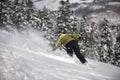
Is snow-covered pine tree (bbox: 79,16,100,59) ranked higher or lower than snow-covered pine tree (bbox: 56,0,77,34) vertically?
lower

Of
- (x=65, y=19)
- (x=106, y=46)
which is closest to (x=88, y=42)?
(x=106, y=46)

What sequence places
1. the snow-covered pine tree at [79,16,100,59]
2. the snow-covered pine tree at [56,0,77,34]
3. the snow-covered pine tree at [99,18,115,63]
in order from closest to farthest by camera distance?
1. the snow-covered pine tree at [56,0,77,34]
2. the snow-covered pine tree at [99,18,115,63]
3. the snow-covered pine tree at [79,16,100,59]

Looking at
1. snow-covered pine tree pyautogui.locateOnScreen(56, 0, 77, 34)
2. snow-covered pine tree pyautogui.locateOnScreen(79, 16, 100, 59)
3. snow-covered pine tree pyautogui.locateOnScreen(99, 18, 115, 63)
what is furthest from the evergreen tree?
snow-covered pine tree pyautogui.locateOnScreen(56, 0, 77, 34)

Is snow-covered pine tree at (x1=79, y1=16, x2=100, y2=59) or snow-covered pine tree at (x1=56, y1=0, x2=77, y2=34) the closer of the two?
snow-covered pine tree at (x1=56, y1=0, x2=77, y2=34)

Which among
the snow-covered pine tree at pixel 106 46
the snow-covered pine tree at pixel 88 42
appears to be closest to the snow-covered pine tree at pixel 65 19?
the snow-covered pine tree at pixel 88 42

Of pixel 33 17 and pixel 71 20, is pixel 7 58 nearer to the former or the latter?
pixel 71 20

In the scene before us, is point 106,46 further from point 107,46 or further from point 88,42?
point 88,42

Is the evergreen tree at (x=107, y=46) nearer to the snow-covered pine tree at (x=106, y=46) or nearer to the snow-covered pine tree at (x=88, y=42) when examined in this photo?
the snow-covered pine tree at (x=106, y=46)

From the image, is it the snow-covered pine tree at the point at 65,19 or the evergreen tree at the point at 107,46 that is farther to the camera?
the evergreen tree at the point at 107,46

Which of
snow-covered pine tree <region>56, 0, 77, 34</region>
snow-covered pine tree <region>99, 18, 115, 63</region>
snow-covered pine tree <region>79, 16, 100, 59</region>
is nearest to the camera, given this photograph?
snow-covered pine tree <region>56, 0, 77, 34</region>

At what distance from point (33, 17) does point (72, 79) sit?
4407 centimetres

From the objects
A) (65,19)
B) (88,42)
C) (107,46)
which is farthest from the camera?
(107,46)

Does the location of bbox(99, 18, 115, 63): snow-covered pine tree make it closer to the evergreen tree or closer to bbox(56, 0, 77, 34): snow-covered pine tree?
the evergreen tree

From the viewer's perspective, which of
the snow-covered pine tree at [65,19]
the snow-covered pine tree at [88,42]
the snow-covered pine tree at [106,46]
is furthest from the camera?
the snow-covered pine tree at [88,42]
